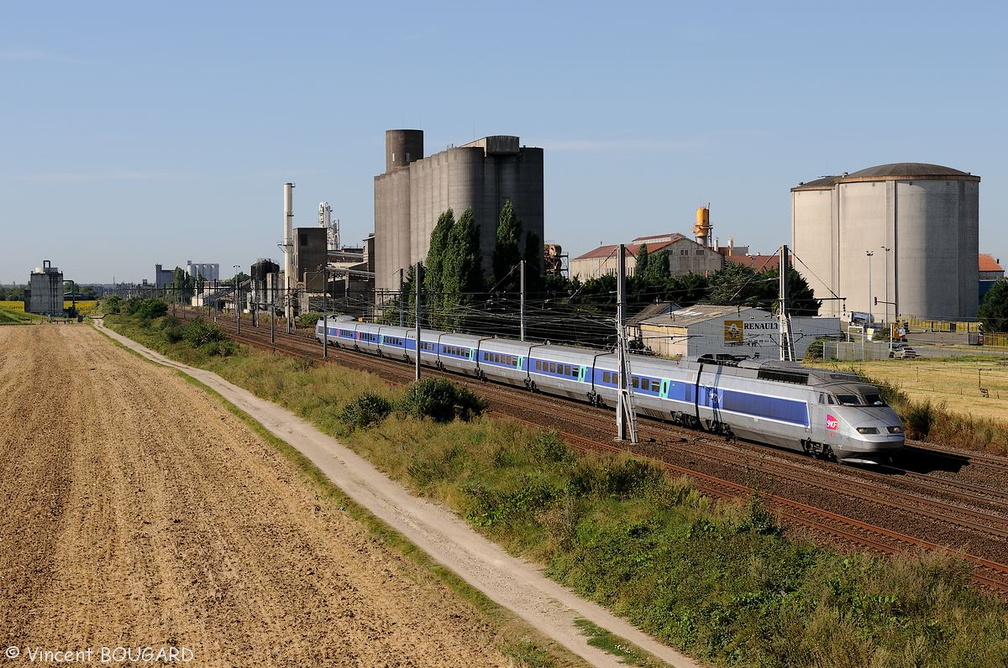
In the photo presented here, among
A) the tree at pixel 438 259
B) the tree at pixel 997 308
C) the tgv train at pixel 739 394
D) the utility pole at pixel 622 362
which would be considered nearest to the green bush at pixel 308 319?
the tree at pixel 438 259

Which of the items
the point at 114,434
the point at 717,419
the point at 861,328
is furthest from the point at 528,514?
the point at 861,328

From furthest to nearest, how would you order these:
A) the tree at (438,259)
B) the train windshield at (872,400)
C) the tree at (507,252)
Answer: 1. the tree at (507,252)
2. the tree at (438,259)
3. the train windshield at (872,400)

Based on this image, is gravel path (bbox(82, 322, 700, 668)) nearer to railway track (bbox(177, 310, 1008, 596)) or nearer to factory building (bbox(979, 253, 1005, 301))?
railway track (bbox(177, 310, 1008, 596))

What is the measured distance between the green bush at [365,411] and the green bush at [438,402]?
86 centimetres

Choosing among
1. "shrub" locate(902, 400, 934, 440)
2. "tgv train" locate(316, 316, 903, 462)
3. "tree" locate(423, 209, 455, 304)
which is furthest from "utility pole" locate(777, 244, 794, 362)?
"tree" locate(423, 209, 455, 304)

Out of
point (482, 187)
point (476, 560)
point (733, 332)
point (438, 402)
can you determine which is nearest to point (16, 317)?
point (482, 187)

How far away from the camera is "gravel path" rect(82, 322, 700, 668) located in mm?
18234

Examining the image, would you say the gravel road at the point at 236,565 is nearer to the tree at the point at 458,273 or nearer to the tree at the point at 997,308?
the tree at the point at 458,273

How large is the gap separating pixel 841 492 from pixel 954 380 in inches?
1623

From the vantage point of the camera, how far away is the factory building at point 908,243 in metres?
121

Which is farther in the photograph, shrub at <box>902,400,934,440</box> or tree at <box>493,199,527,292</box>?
tree at <box>493,199,527,292</box>

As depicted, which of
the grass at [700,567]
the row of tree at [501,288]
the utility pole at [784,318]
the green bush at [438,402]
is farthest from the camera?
the row of tree at [501,288]

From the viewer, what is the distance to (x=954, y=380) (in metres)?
66.1

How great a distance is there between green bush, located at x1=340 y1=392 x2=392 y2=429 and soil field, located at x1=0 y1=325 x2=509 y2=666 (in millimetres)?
3918
